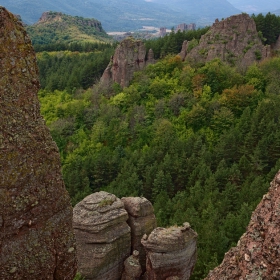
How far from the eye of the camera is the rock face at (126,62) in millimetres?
65312

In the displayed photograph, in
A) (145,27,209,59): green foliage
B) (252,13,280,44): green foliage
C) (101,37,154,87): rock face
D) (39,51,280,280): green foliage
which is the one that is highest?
(252,13,280,44): green foliage

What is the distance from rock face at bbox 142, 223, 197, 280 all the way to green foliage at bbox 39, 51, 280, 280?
10.5 feet

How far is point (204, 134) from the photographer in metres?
51.2

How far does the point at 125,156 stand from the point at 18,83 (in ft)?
135

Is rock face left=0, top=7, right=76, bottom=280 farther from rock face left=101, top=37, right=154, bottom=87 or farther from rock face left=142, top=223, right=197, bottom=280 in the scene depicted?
rock face left=101, top=37, right=154, bottom=87

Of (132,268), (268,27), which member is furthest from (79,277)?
(268,27)

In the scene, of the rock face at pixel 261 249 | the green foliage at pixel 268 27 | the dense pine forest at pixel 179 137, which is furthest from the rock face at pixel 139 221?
the green foliage at pixel 268 27

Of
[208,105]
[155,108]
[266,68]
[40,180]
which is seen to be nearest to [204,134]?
[208,105]

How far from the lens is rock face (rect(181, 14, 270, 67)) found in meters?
63.4

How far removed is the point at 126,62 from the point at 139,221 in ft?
156

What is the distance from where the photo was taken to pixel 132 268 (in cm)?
2150

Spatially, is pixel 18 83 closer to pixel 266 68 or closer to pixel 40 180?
pixel 40 180

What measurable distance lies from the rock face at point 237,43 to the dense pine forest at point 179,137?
300 centimetres

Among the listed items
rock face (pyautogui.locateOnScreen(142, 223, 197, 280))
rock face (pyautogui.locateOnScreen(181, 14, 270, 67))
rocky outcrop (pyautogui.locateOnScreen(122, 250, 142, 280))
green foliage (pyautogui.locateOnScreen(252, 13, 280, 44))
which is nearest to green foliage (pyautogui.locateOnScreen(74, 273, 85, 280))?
rocky outcrop (pyautogui.locateOnScreen(122, 250, 142, 280))
